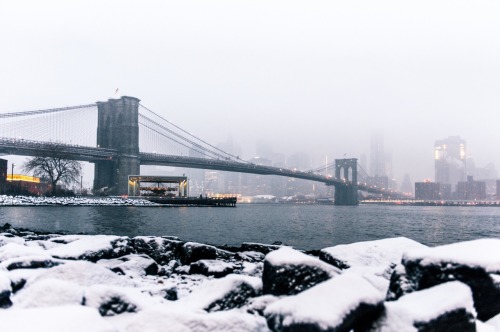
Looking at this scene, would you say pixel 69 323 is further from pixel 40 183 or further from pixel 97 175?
pixel 40 183

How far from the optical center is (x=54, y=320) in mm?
3000

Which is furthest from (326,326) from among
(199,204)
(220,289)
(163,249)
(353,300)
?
(199,204)

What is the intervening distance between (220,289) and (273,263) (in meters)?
0.62

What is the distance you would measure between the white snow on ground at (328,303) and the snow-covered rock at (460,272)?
2.60 ft

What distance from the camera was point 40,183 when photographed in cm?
8344

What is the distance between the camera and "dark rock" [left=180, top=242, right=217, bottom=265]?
24.1ft

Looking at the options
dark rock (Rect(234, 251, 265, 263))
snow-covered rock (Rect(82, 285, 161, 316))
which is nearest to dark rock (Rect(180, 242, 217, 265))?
dark rock (Rect(234, 251, 265, 263))

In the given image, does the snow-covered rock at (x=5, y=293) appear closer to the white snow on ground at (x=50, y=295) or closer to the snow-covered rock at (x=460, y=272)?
the white snow on ground at (x=50, y=295)

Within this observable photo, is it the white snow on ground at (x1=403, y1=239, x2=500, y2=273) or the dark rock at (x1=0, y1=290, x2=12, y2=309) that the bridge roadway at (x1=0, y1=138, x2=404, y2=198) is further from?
the white snow on ground at (x1=403, y1=239, x2=500, y2=273)

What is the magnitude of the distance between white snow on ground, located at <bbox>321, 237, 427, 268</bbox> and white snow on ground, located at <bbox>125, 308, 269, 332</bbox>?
9.60 feet

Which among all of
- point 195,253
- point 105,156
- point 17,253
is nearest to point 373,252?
point 195,253

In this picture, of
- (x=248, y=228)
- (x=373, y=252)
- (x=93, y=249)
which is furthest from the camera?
(x=248, y=228)

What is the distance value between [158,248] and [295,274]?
4.67 m

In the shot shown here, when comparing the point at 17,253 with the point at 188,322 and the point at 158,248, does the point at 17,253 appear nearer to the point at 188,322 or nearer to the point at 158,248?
the point at 158,248
